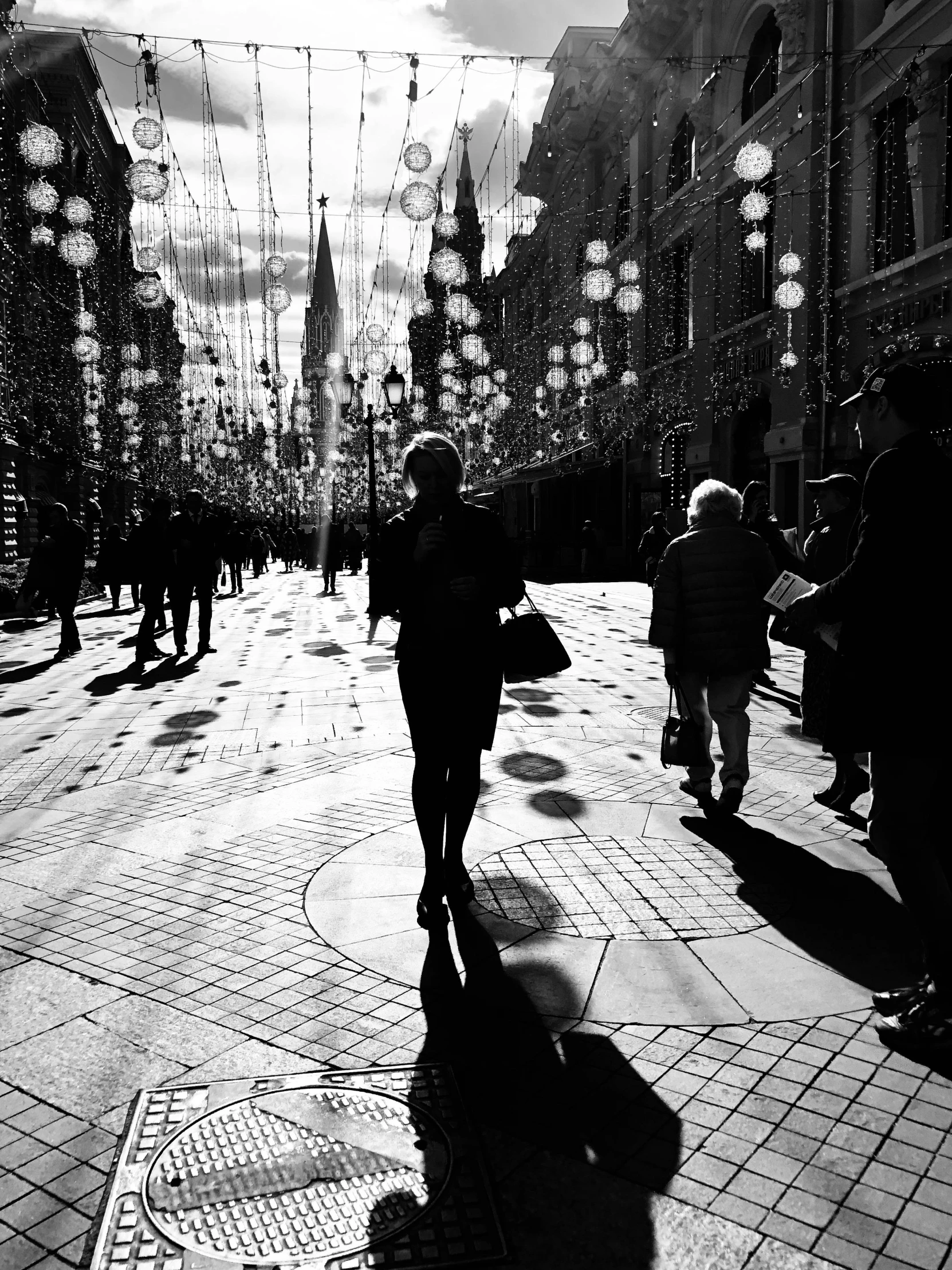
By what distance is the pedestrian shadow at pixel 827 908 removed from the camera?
3830mm

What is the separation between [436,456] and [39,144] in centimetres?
1048

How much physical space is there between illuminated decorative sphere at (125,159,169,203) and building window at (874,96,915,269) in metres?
13.0

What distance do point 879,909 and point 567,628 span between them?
1257 centimetres

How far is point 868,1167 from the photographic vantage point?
2588mm

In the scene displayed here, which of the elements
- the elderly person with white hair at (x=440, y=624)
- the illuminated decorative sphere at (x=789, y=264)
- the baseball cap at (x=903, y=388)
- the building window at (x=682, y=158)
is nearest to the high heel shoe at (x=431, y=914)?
the elderly person with white hair at (x=440, y=624)

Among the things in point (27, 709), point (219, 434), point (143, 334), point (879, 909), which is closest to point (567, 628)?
point (27, 709)

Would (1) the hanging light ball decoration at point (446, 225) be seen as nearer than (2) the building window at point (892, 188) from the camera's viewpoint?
Yes

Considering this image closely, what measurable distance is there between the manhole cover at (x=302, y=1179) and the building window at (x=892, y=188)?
1902cm

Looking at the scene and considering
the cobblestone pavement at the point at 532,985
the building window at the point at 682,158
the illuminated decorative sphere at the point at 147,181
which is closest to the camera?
the cobblestone pavement at the point at 532,985

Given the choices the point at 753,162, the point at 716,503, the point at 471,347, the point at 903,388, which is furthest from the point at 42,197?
the point at 903,388

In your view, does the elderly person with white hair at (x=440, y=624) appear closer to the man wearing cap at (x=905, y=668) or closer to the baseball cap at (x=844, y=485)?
the man wearing cap at (x=905, y=668)

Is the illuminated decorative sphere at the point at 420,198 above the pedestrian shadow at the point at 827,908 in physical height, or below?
above

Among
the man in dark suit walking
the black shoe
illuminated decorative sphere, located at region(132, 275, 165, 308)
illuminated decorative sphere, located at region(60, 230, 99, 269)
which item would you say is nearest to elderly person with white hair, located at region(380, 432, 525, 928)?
the black shoe

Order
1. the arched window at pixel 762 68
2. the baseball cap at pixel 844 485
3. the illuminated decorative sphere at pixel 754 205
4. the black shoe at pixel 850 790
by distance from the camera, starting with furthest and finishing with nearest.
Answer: the arched window at pixel 762 68 → the illuminated decorative sphere at pixel 754 205 → the baseball cap at pixel 844 485 → the black shoe at pixel 850 790
